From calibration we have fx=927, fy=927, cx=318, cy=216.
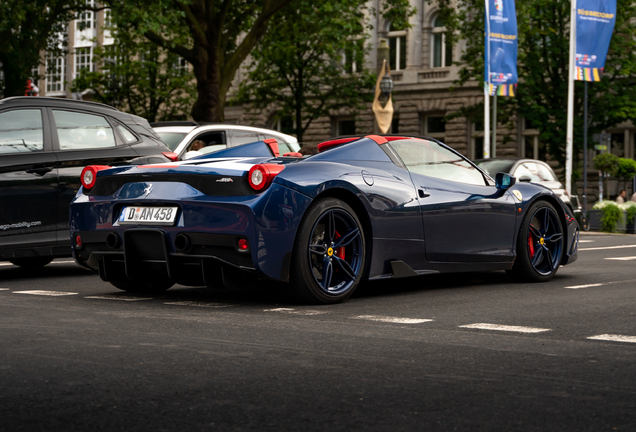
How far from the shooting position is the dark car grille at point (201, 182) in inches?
238

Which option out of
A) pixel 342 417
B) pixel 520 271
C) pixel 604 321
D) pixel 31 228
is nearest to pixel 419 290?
pixel 520 271

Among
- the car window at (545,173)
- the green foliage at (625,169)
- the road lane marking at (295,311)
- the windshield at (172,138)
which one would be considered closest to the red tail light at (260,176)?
the road lane marking at (295,311)

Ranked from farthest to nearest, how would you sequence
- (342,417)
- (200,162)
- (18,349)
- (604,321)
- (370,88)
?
(370,88), (200,162), (604,321), (18,349), (342,417)

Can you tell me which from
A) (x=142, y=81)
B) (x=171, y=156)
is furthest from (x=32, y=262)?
(x=142, y=81)

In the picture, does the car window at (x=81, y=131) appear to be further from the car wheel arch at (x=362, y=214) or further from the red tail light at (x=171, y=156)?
the car wheel arch at (x=362, y=214)

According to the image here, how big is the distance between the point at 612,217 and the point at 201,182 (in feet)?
67.0

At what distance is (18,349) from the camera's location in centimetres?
450

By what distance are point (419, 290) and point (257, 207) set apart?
7.27 ft

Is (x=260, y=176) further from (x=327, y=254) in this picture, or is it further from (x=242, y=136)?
(x=242, y=136)

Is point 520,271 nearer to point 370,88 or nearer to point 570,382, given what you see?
point 570,382

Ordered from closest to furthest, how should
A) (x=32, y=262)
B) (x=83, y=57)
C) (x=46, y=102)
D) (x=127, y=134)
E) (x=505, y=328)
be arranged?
(x=505, y=328) → (x=46, y=102) → (x=127, y=134) → (x=32, y=262) → (x=83, y=57)

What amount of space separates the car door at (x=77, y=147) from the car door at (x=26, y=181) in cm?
8

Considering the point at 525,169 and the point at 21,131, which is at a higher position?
the point at 21,131

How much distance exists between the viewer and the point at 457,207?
744 cm
